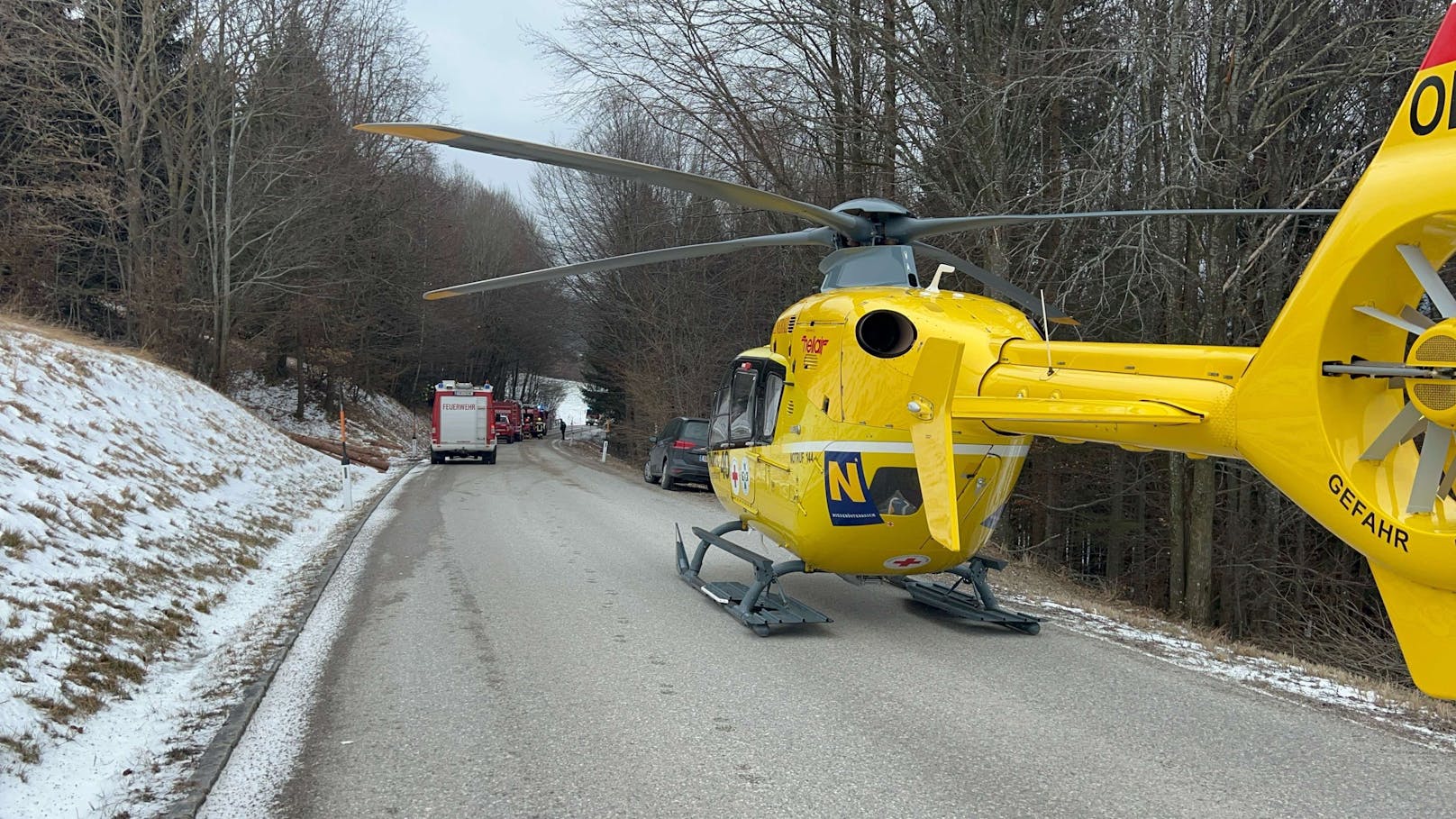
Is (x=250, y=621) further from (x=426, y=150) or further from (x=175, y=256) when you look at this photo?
(x=426, y=150)

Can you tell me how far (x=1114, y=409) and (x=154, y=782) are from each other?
16.4ft

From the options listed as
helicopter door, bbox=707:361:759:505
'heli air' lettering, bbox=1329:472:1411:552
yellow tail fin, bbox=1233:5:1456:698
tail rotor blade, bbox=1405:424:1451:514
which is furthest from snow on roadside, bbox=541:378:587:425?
tail rotor blade, bbox=1405:424:1451:514

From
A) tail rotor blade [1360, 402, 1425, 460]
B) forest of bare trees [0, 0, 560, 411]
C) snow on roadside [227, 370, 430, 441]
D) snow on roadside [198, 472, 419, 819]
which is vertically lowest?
snow on roadside [198, 472, 419, 819]

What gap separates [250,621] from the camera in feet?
24.8

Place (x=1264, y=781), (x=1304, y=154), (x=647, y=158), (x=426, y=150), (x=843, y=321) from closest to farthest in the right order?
1. (x=1264, y=781)
2. (x=843, y=321)
3. (x=1304, y=154)
4. (x=647, y=158)
5. (x=426, y=150)

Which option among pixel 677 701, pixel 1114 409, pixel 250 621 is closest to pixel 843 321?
pixel 1114 409

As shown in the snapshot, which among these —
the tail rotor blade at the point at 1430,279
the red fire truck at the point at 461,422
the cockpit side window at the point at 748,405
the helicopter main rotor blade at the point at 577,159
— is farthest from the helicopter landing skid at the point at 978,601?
the red fire truck at the point at 461,422

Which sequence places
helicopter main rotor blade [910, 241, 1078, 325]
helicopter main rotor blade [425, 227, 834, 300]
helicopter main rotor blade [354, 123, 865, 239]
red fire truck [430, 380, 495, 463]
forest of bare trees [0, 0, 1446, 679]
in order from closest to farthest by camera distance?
helicopter main rotor blade [354, 123, 865, 239] → helicopter main rotor blade [425, 227, 834, 300] → helicopter main rotor blade [910, 241, 1078, 325] → forest of bare trees [0, 0, 1446, 679] → red fire truck [430, 380, 495, 463]

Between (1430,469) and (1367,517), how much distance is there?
0.91 ft

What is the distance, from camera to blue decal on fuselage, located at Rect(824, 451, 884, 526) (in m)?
6.50

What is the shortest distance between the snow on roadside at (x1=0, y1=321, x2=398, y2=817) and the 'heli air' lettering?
5.09m

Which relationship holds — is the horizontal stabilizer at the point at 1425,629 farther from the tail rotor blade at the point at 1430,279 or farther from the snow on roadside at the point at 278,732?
the snow on roadside at the point at 278,732

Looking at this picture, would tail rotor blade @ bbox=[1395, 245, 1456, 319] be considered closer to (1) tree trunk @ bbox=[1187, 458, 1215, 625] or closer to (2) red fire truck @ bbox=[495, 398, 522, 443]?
(1) tree trunk @ bbox=[1187, 458, 1215, 625]

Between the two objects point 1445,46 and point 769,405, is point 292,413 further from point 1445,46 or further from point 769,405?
point 1445,46
